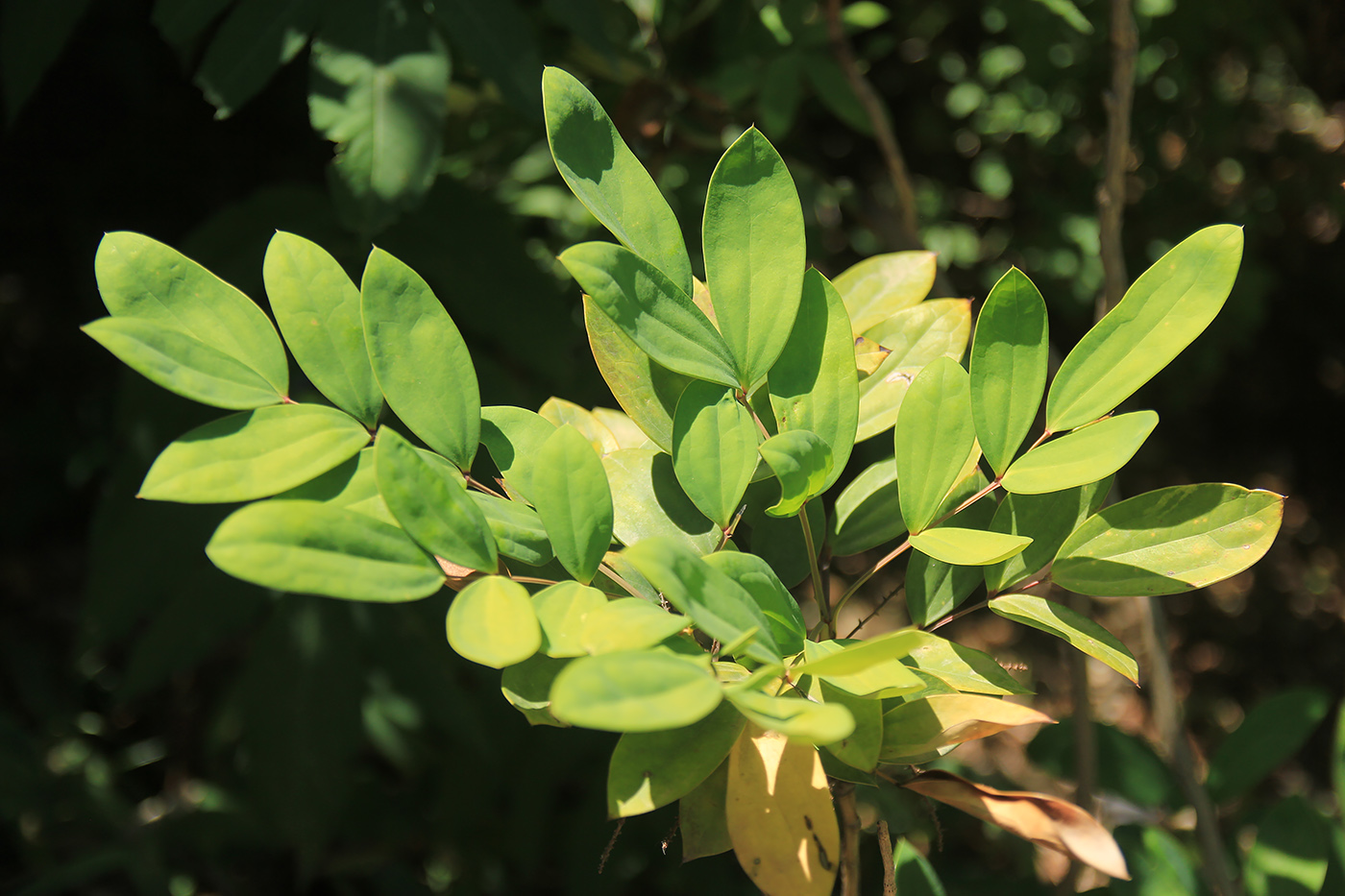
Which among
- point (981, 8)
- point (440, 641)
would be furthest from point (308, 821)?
point (981, 8)

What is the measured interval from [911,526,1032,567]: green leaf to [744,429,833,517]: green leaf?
0.16 ft

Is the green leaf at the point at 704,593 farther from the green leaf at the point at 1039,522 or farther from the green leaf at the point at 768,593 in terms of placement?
the green leaf at the point at 1039,522

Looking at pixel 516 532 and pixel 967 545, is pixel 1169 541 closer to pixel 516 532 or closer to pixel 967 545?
pixel 967 545

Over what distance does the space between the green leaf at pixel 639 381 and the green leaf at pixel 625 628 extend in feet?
0.40

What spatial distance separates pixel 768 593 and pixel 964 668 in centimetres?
10

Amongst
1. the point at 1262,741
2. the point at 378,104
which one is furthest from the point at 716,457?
the point at 1262,741

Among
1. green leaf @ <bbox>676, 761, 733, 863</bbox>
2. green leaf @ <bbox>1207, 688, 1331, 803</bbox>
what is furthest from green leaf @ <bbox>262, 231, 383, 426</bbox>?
green leaf @ <bbox>1207, 688, 1331, 803</bbox>

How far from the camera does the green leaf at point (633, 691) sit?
234 mm

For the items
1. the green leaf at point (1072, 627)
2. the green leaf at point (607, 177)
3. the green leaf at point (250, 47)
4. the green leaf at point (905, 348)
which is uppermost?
the green leaf at point (250, 47)

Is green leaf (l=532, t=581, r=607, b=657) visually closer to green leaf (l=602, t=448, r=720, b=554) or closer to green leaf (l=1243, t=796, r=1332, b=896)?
green leaf (l=602, t=448, r=720, b=554)

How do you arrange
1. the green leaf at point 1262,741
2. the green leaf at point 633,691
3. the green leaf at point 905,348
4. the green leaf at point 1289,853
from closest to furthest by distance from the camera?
1. the green leaf at point 633,691
2. the green leaf at point 905,348
3. the green leaf at point 1289,853
4. the green leaf at point 1262,741

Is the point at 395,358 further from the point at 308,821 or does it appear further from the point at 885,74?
the point at 885,74

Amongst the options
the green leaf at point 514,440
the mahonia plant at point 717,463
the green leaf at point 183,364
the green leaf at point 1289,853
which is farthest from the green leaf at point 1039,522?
the green leaf at point 1289,853

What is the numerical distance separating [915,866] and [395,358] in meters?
0.45
